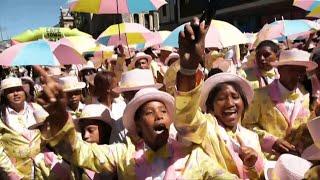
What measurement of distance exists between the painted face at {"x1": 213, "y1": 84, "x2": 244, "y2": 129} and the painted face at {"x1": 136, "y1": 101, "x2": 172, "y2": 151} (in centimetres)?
50

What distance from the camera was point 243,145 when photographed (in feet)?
10.4

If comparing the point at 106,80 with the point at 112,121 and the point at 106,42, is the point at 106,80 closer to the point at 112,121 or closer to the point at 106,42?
the point at 112,121

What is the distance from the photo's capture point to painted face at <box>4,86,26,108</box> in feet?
18.3

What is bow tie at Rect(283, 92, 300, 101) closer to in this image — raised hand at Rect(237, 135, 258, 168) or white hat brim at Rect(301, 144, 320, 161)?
raised hand at Rect(237, 135, 258, 168)

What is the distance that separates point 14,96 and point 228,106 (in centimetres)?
314

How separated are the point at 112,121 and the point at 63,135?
1.29 metres

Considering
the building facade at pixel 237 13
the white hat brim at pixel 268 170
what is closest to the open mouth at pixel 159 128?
the white hat brim at pixel 268 170

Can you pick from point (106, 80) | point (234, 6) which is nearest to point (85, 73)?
point (106, 80)

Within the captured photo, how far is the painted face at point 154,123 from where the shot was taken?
2824 millimetres

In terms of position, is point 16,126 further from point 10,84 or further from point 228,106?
point 228,106

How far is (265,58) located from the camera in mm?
5543

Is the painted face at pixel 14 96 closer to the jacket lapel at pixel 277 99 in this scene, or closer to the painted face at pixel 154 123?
the jacket lapel at pixel 277 99

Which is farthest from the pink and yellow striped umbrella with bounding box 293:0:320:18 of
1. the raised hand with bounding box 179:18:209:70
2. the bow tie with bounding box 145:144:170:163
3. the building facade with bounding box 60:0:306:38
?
the building facade with bounding box 60:0:306:38

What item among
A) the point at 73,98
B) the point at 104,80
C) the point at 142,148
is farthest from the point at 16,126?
the point at 142,148
